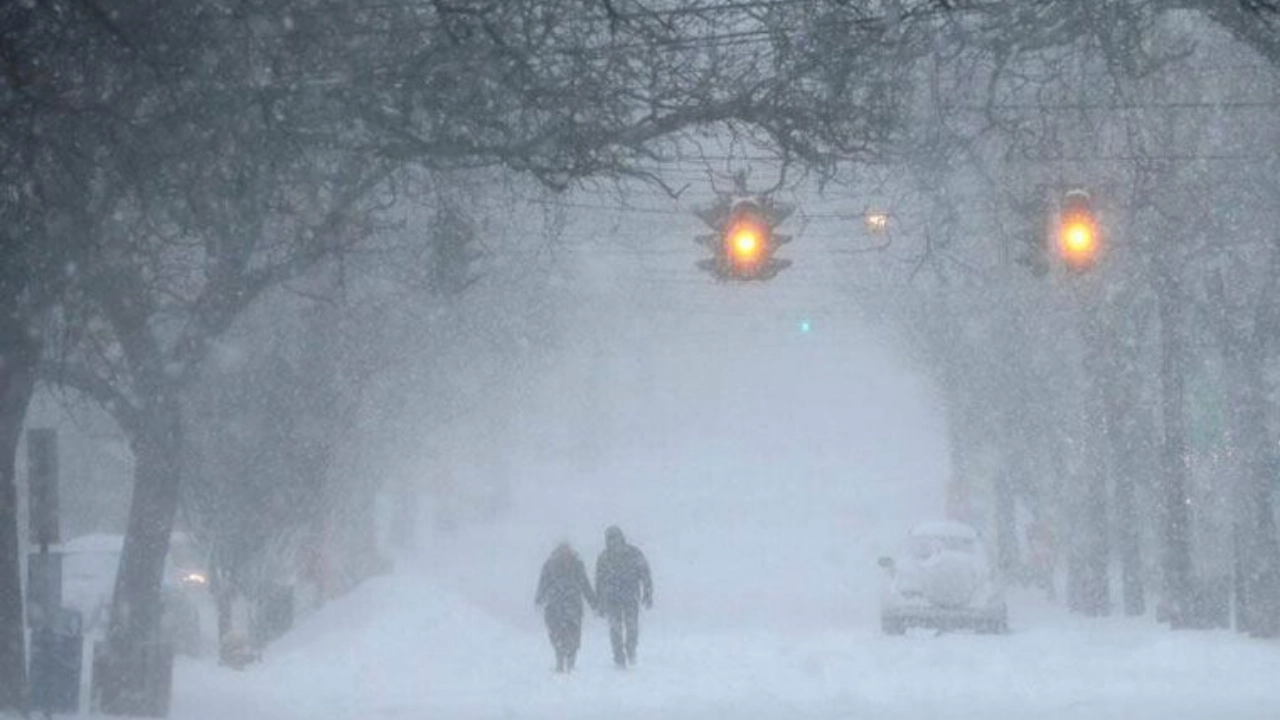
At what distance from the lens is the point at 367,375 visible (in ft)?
89.9

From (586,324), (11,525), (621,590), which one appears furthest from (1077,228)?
(586,324)

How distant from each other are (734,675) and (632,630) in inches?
72.3

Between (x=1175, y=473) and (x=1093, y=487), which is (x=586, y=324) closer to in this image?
(x=1093, y=487)

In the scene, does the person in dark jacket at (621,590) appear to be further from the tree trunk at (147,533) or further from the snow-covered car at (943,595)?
the tree trunk at (147,533)

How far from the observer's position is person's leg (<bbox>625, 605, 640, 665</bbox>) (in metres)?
23.8

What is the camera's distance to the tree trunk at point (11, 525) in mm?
16891

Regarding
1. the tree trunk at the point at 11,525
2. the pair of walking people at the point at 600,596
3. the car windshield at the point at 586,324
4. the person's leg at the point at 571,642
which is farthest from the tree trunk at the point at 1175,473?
the tree trunk at the point at 11,525

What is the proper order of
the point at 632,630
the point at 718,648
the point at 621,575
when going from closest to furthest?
1. the point at 632,630
2. the point at 621,575
3. the point at 718,648

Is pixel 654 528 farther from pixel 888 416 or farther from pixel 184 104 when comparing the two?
pixel 888 416

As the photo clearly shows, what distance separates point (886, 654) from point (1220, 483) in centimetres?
1301

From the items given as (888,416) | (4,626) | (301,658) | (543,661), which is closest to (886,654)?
(543,661)

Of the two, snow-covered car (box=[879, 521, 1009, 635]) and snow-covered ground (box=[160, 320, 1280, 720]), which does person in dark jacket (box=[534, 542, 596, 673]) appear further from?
snow-covered car (box=[879, 521, 1009, 635])

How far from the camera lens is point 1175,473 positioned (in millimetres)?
27578

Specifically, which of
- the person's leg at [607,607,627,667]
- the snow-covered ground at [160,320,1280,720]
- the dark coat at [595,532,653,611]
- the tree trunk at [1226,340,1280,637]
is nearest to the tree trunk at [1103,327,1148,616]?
the snow-covered ground at [160,320,1280,720]
